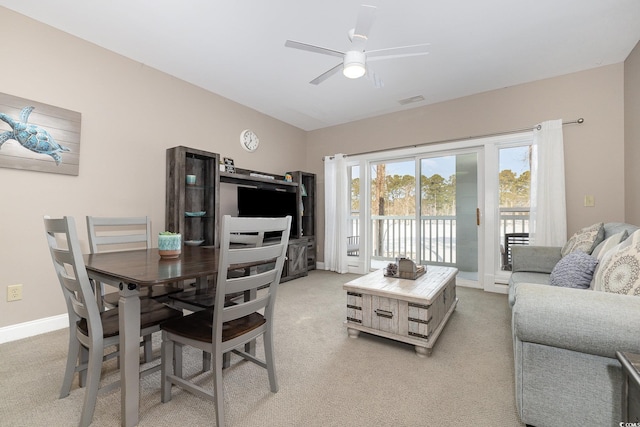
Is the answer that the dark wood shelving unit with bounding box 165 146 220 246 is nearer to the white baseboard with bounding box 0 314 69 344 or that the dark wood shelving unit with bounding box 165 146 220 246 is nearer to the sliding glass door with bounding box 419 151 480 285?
the white baseboard with bounding box 0 314 69 344

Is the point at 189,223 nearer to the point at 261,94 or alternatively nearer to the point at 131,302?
the point at 261,94

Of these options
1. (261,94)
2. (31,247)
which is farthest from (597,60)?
(31,247)

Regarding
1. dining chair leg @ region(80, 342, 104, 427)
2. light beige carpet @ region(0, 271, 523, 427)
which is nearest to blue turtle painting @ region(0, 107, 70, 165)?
light beige carpet @ region(0, 271, 523, 427)

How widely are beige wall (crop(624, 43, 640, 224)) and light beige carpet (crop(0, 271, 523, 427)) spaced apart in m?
1.93

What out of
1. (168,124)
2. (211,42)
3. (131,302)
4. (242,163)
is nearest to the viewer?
(131,302)

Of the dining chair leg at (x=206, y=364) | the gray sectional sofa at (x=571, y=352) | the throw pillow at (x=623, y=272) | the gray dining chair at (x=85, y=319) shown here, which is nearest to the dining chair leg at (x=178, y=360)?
the gray dining chair at (x=85, y=319)

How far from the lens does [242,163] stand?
4.23 metres

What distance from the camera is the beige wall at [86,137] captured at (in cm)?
233

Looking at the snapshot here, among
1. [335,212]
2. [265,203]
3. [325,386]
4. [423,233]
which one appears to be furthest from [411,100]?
[325,386]

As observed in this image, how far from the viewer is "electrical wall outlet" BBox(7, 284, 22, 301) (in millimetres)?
2314

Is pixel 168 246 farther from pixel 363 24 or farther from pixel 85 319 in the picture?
pixel 363 24

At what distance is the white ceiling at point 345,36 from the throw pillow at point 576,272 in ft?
6.47

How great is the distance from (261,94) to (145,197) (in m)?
2.00

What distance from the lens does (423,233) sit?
4438 mm
